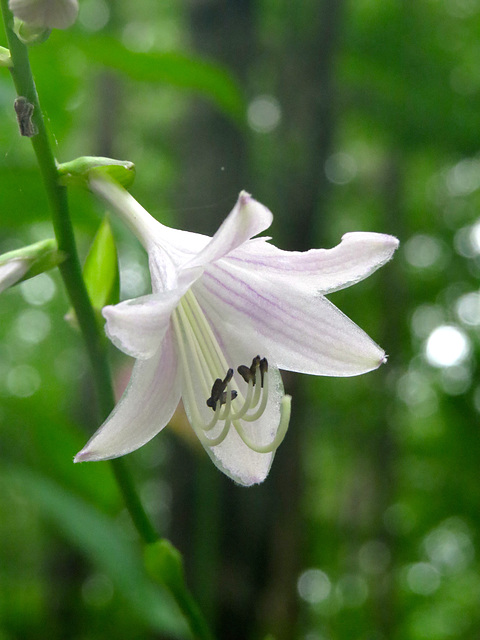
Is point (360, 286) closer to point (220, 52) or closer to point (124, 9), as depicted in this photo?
point (220, 52)

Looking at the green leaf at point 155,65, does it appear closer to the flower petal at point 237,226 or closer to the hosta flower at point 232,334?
the hosta flower at point 232,334

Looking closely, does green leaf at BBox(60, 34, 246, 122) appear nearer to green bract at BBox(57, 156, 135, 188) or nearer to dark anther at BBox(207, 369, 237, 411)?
green bract at BBox(57, 156, 135, 188)

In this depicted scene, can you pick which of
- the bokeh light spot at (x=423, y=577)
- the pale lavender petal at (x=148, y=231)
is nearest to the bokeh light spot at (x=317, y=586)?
the bokeh light spot at (x=423, y=577)

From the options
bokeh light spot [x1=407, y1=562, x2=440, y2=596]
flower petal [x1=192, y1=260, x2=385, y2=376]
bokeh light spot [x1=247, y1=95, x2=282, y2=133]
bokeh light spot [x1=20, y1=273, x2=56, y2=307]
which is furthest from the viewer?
bokeh light spot [x1=20, y1=273, x2=56, y2=307]

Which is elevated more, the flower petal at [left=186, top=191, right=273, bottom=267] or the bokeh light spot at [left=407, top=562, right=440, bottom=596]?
the flower petal at [left=186, top=191, right=273, bottom=267]

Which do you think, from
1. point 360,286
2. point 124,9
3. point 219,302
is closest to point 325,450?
point 360,286

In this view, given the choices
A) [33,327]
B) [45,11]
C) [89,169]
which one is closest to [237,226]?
[89,169]

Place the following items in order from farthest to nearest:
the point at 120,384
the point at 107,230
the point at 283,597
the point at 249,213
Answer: the point at 283,597 → the point at 120,384 → the point at 107,230 → the point at 249,213

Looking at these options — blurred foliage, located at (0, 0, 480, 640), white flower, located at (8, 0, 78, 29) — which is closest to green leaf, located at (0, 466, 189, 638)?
blurred foliage, located at (0, 0, 480, 640)
